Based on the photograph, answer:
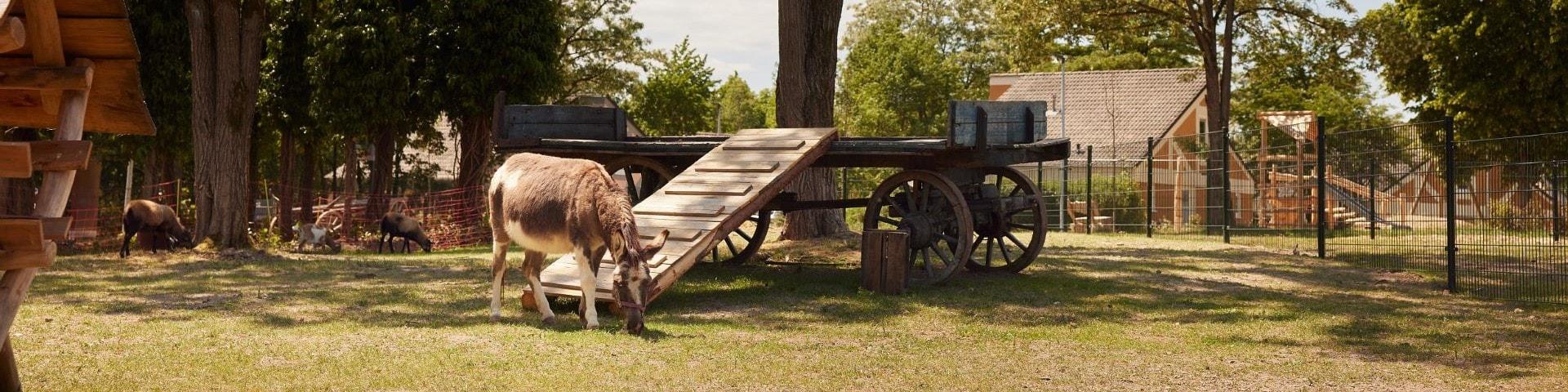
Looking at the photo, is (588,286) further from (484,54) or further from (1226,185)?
(484,54)

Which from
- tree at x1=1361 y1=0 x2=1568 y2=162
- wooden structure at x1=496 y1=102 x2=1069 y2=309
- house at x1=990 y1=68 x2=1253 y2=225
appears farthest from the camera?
house at x1=990 y1=68 x2=1253 y2=225

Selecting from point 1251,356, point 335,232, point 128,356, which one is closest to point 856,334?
point 1251,356

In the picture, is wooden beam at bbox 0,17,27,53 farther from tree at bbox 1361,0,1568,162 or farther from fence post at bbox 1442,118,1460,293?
tree at bbox 1361,0,1568,162

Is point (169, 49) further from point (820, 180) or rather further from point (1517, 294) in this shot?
point (1517, 294)

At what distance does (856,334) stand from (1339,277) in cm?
740

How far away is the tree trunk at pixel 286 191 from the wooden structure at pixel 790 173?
11.6 metres

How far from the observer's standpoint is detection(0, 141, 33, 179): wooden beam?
5.07m

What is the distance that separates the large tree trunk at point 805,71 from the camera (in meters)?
17.3

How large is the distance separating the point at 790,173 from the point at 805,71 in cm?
590

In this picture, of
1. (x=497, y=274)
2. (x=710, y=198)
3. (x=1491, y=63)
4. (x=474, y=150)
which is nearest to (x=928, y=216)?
(x=710, y=198)

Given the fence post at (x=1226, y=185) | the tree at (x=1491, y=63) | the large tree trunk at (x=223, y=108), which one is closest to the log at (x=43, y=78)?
the large tree trunk at (x=223, y=108)

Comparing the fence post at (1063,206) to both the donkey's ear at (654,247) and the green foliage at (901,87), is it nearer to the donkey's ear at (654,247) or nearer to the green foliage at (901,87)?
the donkey's ear at (654,247)

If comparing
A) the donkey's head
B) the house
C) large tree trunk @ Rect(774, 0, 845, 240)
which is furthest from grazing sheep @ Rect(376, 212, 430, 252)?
the house

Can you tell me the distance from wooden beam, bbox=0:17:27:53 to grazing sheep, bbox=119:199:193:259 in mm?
14107
